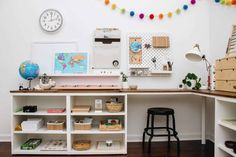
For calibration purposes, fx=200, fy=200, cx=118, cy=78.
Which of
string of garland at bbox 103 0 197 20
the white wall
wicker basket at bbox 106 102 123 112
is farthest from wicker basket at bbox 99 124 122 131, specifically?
string of garland at bbox 103 0 197 20

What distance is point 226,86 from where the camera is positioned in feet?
7.02

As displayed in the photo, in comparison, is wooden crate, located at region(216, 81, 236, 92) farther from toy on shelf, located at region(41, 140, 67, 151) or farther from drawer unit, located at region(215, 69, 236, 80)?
toy on shelf, located at region(41, 140, 67, 151)

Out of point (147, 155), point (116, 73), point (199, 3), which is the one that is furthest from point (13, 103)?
point (199, 3)

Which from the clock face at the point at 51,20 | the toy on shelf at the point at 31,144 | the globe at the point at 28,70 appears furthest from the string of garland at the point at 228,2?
the toy on shelf at the point at 31,144

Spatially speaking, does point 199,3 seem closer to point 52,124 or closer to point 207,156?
point 207,156

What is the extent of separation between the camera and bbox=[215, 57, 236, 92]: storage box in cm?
203

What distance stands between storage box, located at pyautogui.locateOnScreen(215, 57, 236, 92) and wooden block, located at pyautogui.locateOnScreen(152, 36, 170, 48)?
853 mm

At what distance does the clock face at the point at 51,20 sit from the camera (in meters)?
2.95

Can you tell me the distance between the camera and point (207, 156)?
2436 millimetres

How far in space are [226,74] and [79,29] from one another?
6.73 feet

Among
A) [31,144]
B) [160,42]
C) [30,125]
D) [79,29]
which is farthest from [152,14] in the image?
[31,144]

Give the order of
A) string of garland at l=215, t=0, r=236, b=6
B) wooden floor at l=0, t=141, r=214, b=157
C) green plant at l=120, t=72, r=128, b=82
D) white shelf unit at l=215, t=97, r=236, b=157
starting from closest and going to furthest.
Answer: white shelf unit at l=215, t=97, r=236, b=157 < wooden floor at l=0, t=141, r=214, b=157 < string of garland at l=215, t=0, r=236, b=6 < green plant at l=120, t=72, r=128, b=82

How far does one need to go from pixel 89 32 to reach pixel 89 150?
167 centimetres

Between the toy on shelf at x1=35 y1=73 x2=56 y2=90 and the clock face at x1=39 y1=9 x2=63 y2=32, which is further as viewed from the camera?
the clock face at x1=39 y1=9 x2=63 y2=32
